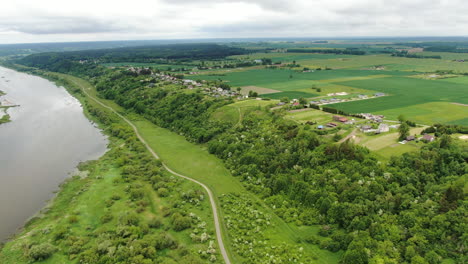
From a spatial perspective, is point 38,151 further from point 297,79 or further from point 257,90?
point 297,79

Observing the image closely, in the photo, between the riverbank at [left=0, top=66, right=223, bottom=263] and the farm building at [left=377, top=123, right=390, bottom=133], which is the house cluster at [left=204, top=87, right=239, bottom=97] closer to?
the riverbank at [left=0, top=66, right=223, bottom=263]

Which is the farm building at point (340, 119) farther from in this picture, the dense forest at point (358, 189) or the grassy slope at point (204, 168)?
the grassy slope at point (204, 168)

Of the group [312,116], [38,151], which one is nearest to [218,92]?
[312,116]

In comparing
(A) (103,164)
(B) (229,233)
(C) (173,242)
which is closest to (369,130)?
(B) (229,233)

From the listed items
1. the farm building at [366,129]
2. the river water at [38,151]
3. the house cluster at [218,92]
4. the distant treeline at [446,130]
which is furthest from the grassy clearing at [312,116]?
the river water at [38,151]

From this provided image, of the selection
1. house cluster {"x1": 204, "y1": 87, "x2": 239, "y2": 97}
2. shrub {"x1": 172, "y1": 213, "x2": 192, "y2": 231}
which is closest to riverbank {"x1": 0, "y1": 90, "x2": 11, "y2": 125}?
house cluster {"x1": 204, "y1": 87, "x2": 239, "y2": 97}

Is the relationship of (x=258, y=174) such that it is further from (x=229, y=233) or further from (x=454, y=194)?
(x=454, y=194)
